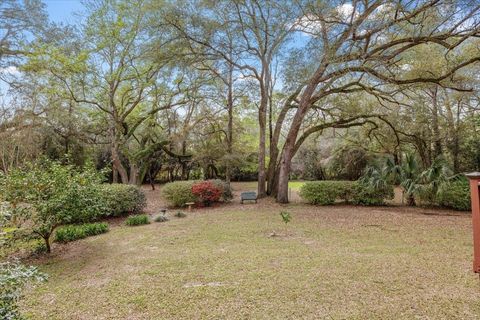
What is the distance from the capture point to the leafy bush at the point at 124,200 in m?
8.16

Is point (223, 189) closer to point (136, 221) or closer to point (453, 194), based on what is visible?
point (136, 221)

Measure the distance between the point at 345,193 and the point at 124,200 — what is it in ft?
24.9

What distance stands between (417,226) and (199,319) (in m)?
6.06

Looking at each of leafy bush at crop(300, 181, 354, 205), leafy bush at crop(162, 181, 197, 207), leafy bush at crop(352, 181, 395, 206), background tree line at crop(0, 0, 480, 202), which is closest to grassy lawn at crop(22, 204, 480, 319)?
leafy bush at crop(352, 181, 395, 206)

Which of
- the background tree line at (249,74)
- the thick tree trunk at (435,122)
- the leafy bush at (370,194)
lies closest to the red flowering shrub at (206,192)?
the background tree line at (249,74)

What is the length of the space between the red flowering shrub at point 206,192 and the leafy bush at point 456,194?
24.0ft

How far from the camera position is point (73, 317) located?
283cm

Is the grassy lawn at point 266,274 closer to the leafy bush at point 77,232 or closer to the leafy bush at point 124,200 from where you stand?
the leafy bush at point 77,232

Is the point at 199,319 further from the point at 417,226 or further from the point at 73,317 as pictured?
the point at 417,226

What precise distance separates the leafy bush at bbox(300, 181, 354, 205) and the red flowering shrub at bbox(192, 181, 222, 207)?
3495 millimetres

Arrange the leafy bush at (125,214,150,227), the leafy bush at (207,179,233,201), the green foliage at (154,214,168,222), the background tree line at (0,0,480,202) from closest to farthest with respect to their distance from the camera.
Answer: the leafy bush at (125,214,150,227)
the background tree line at (0,0,480,202)
the green foliage at (154,214,168,222)
the leafy bush at (207,179,233,201)

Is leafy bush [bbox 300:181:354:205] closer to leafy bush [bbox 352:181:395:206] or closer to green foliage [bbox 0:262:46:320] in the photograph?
leafy bush [bbox 352:181:395:206]

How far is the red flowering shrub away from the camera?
9931 mm

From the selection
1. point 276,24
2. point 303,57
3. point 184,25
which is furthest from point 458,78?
point 184,25
